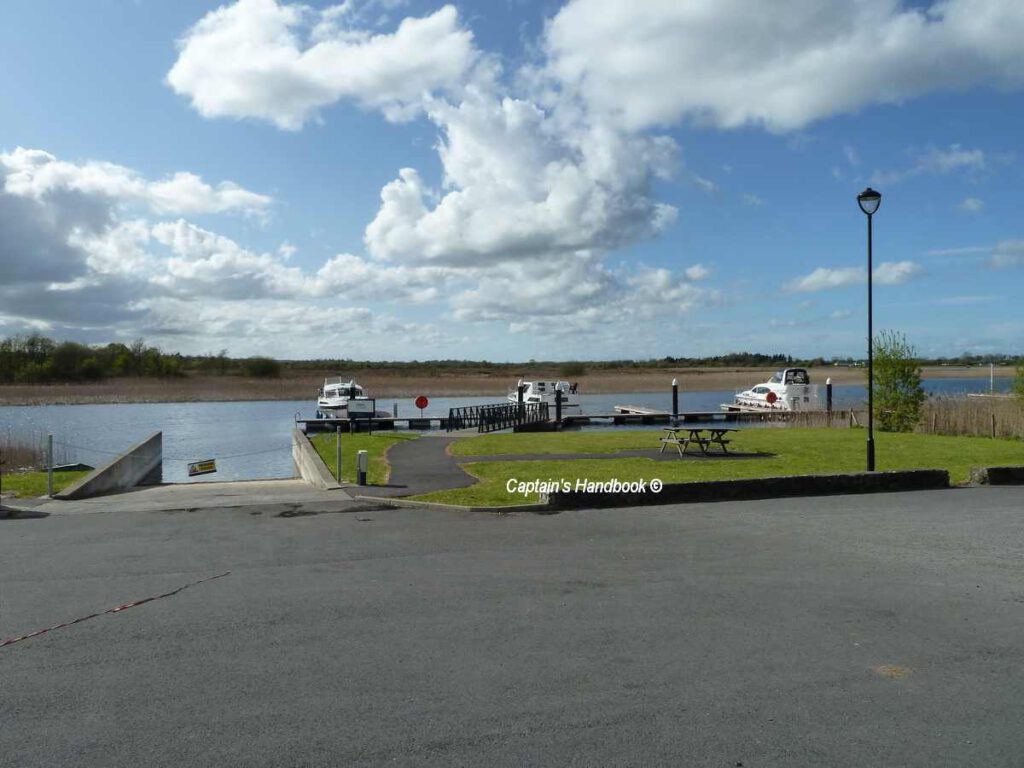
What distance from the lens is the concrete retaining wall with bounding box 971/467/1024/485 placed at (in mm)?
15648

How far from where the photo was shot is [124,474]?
21203mm

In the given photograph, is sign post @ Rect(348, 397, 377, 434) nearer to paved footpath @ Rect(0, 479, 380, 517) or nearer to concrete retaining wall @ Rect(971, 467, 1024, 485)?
paved footpath @ Rect(0, 479, 380, 517)

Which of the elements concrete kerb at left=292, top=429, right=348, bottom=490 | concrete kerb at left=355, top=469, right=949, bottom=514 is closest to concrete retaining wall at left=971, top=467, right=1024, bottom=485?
concrete kerb at left=355, top=469, right=949, bottom=514

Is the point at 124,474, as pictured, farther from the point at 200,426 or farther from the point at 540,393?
the point at 540,393

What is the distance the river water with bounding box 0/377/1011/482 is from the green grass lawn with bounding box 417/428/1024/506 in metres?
11.4

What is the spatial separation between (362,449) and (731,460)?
32.9ft

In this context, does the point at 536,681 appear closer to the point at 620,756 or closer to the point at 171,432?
the point at 620,756

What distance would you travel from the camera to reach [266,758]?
424 centimetres

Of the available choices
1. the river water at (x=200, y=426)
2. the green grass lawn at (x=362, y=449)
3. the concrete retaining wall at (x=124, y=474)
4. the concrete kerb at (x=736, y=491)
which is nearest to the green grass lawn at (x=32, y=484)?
the concrete retaining wall at (x=124, y=474)

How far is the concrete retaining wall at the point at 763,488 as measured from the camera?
1352 centimetres

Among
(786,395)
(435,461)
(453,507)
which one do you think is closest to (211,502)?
(453,507)

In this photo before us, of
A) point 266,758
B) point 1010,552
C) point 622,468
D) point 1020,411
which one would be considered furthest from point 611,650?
point 1020,411

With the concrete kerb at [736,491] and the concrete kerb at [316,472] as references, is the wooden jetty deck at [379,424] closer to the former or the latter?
the concrete kerb at [316,472]

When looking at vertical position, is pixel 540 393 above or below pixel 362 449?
above
